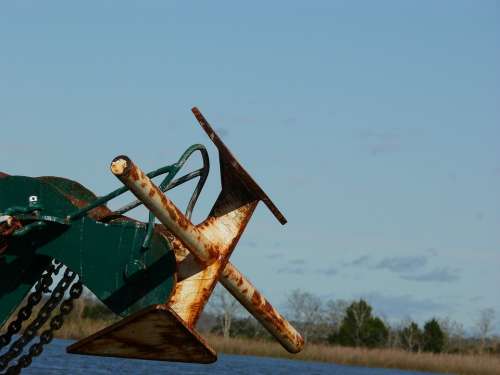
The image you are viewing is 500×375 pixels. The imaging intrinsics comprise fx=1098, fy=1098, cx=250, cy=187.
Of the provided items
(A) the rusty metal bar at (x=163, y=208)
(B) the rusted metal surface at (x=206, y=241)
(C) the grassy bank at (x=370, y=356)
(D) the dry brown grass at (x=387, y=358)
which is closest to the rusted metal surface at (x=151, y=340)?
(B) the rusted metal surface at (x=206, y=241)

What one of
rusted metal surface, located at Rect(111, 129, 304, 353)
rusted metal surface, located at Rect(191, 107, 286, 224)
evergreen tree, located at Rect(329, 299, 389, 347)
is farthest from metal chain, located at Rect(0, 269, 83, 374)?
evergreen tree, located at Rect(329, 299, 389, 347)

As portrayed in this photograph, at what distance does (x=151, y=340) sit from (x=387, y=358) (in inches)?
1551

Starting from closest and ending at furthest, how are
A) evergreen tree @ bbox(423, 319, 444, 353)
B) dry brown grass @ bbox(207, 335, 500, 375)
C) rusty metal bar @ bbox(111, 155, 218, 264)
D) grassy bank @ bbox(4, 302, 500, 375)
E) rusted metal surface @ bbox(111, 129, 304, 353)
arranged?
rusty metal bar @ bbox(111, 155, 218, 264) < rusted metal surface @ bbox(111, 129, 304, 353) < dry brown grass @ bbox(207, 335, 500, 375) < grassy bank @ bbox(4, 302, 500, 375) < evergreen tree @ bbox(423, 319, 444, 353)

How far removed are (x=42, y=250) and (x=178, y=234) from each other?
0.96 m

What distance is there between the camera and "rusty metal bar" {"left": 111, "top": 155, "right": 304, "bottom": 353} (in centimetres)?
539

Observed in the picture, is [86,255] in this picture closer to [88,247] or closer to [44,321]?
[88,247]

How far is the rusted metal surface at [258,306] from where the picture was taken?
6652 mm

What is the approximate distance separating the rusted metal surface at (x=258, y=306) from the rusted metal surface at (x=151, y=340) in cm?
82

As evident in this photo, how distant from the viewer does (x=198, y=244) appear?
6027 millimetres

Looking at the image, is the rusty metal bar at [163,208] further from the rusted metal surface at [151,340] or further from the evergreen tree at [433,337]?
the evergreen tree at [433,337]

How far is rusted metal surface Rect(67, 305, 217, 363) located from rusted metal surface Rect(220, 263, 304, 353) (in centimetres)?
82

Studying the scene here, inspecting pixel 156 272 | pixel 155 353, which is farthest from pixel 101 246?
pixel 155 353

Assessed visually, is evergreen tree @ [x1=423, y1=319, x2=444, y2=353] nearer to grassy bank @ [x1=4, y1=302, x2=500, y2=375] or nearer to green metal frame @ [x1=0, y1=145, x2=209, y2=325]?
grassy bank @ [x1=4, y1=302, x2=500, y2=375]

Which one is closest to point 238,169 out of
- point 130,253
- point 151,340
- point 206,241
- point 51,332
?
point 206,241
